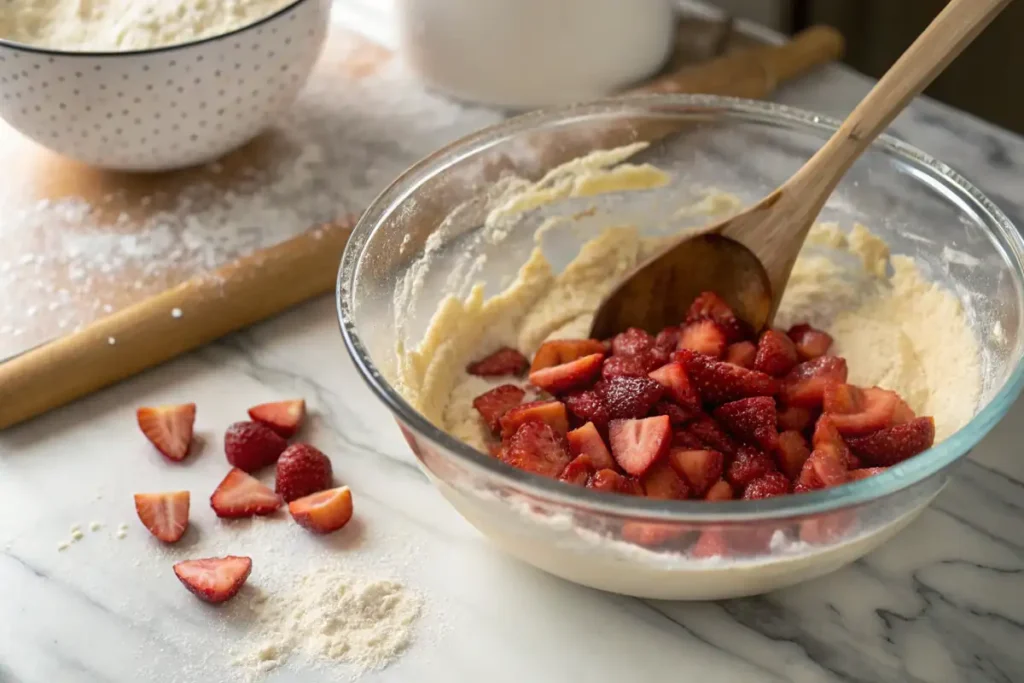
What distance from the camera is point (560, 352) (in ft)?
4.21

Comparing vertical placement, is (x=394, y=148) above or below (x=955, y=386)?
below

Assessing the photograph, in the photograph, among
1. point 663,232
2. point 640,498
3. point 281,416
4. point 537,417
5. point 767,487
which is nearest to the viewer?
point 640,498

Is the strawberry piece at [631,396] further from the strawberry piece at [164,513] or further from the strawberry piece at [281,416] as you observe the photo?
the strawberry piece at [164,513]

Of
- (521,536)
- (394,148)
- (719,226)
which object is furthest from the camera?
(394,148)

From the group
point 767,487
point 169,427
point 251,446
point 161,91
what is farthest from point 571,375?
point 161,91

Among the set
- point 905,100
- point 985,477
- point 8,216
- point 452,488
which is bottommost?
point 8,216

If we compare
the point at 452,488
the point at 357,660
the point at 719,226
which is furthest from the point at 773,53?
the point at 357,660

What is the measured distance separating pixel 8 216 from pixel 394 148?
604 mm

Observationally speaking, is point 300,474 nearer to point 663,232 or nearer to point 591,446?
point 591,446

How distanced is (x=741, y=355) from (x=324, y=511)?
0.51 metres

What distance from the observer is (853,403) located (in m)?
1.17

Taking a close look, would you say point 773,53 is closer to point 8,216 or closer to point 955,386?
point 955,386

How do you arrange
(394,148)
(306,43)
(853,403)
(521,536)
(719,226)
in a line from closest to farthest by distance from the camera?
(521,536), (853,403), (719,226), (306,43), (394,148)

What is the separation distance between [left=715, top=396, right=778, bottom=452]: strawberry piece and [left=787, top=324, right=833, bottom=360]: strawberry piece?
0.15 meters
